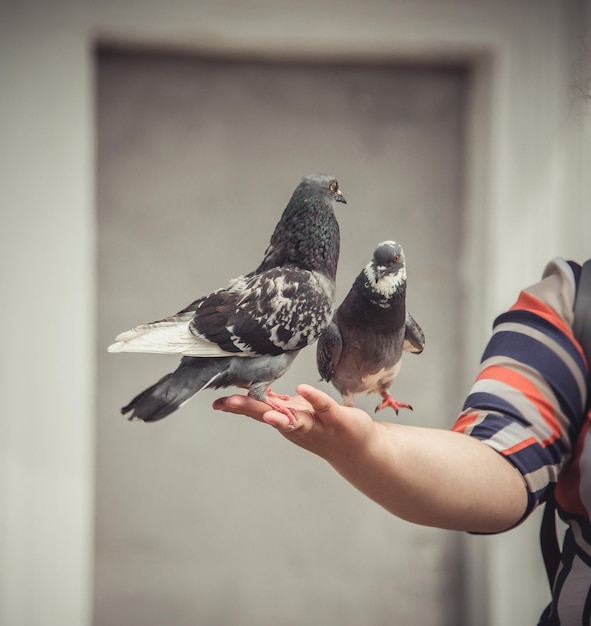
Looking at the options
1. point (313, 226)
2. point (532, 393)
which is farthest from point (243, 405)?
point (532, 393)

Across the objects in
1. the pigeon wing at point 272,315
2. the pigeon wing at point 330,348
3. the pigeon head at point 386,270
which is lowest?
the pigeon wing at point 330,348

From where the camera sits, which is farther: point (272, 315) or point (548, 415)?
point (548, 415)

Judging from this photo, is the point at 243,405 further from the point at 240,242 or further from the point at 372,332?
the point at 240,242

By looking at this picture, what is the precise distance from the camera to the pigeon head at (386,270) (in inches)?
23.4

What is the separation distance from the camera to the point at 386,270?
0.60 meters

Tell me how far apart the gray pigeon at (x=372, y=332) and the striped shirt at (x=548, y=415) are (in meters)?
0.24

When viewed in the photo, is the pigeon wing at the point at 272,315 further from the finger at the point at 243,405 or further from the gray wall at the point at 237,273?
the gray wall at the point at 237,273

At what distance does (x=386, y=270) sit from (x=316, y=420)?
0.59 feet

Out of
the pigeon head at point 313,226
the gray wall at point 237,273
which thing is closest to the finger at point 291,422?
the pigeon head at point 313,226

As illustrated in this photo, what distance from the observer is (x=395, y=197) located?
1.12m

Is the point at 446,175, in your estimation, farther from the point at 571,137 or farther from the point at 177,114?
the point at 177,114

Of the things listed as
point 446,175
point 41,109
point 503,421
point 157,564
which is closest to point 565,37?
point 446,175

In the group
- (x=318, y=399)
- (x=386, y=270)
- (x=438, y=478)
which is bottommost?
(x=438, y=478)

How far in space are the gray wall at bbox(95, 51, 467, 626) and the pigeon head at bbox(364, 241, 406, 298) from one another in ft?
0.97
